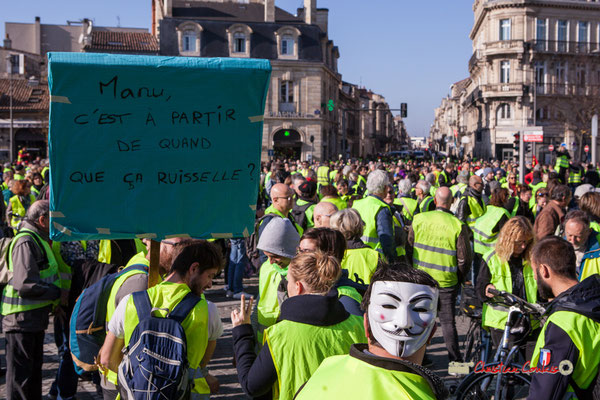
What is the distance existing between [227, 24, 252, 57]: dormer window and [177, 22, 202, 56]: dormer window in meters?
2.23

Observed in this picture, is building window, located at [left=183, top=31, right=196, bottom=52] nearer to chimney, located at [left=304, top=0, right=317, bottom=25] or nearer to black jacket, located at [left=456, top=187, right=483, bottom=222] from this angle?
chimney, located at [left=304, top=0, right=317, bottom=25]

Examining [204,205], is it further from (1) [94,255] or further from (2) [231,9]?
(2) [231,9]

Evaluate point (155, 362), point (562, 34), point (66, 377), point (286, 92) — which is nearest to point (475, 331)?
point (66, 377)

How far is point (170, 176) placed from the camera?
3234 millimetres

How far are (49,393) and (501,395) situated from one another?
3.77 meters

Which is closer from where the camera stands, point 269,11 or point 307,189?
point 307,189

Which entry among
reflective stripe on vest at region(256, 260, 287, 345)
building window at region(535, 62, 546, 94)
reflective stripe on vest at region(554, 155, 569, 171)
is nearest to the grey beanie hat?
reflective stripe on vest at region(256, 260, 287, 345)

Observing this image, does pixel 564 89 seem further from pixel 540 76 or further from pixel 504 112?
pixel 504 112

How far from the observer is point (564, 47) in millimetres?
51812

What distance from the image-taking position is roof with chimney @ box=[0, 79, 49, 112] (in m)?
50.3

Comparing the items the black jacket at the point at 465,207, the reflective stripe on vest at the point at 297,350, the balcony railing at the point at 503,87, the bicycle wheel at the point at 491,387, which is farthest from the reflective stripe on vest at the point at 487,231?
the balcony railing at the point at 503,87

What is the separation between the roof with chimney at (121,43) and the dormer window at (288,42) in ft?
28.6

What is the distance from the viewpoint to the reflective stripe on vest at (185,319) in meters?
3.02

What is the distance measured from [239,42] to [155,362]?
43899 mm
